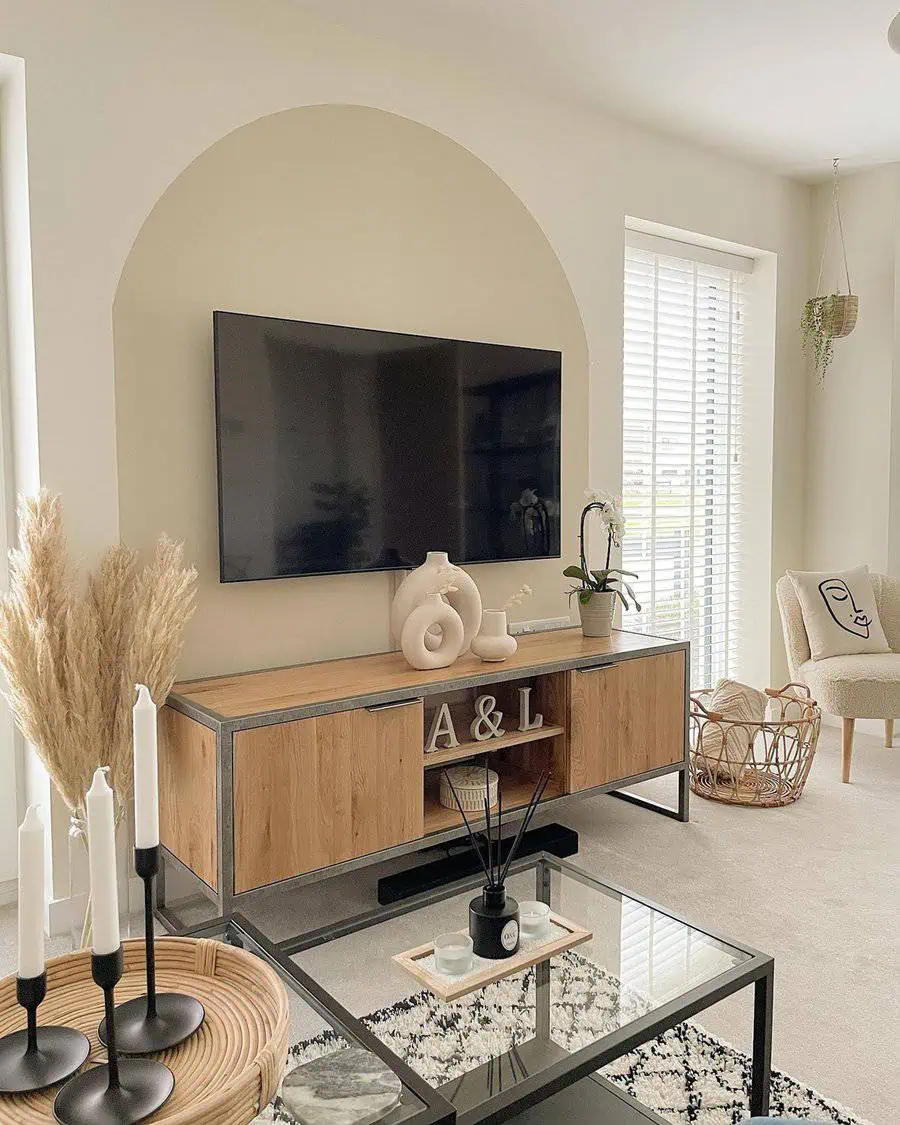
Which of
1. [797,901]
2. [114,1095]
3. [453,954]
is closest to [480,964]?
[453,954]

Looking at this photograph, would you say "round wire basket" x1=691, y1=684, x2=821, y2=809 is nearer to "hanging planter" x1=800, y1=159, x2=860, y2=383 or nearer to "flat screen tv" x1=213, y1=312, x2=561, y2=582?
"flat screen tv" x1=213, y1=312, x2=561, y2=582

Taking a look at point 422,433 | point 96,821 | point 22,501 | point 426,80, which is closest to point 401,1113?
point 96,821

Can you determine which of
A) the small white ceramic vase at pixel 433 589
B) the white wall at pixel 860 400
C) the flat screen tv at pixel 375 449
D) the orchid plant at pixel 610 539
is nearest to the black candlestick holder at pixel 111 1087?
the flat screen tv at pixel 375 449

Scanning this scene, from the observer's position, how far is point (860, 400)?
4574 mm

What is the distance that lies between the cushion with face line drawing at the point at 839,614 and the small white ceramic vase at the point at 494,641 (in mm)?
1749

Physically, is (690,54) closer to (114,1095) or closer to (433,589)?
(433,589)

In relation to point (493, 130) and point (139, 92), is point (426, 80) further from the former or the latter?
point (139, 92)

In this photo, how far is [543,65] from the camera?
128 inches

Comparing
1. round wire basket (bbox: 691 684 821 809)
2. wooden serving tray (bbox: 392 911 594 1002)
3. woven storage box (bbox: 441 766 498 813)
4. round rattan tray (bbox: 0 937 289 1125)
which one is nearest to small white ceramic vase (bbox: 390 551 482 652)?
woven storage box (bbox: 441 766 498 813)

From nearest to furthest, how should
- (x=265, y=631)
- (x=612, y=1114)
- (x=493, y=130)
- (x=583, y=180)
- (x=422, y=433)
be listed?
(x=612, y=1114), (x=265, y=631), (x=422, y=433), (x=493, y=130), (x=583, y=180)

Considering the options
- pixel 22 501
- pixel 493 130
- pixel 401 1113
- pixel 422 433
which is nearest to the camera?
pixel 401 1113

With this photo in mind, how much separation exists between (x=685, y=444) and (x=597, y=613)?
134 cm

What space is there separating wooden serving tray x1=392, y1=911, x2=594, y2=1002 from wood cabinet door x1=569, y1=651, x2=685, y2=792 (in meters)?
1.30

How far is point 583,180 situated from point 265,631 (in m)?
2.14
